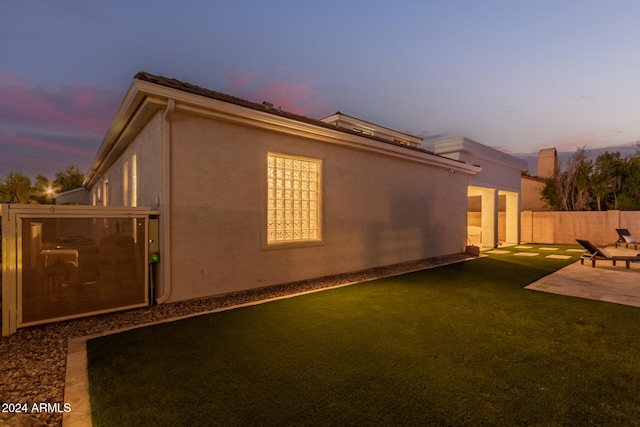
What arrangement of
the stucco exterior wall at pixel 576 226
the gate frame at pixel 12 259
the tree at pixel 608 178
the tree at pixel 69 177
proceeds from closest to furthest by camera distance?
the gate frame at pixel 12 259, the stucco exterior wall at pixel 576 226, the tree at pixel 608 178, the tree at pixel 69 177

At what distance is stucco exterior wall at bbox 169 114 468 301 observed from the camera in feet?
17.7

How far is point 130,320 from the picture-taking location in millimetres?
4602

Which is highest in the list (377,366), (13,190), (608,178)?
(608,178)

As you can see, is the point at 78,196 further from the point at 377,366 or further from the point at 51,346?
the point at 377,366

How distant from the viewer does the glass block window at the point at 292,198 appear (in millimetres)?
6836

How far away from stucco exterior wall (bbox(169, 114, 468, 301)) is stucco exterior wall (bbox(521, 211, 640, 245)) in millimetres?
12898

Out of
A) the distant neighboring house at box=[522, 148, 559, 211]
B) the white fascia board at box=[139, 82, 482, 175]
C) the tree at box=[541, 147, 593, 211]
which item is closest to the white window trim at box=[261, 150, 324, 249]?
the white fascia board at box=[139, 82, 482, 175]

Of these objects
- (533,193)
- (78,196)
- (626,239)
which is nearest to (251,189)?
(626,239)

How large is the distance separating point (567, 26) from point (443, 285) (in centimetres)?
1387

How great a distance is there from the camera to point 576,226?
55.6 feet

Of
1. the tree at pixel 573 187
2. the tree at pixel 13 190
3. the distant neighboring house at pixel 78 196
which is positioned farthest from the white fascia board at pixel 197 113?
the tree at pixel 13 190

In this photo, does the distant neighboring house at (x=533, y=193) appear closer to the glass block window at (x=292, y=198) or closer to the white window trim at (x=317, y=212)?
the white window trim at (x=317, y=212)

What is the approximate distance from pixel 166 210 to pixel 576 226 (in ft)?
72.0

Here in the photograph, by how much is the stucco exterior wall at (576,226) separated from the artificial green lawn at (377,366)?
50.1 ft
